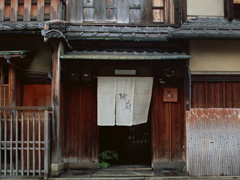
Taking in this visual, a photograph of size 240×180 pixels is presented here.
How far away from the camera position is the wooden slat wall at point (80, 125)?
8898mm

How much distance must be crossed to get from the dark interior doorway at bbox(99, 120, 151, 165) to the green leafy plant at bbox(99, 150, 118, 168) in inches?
26.2

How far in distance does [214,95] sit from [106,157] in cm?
476

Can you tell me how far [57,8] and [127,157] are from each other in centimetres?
698

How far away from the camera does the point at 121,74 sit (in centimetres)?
888

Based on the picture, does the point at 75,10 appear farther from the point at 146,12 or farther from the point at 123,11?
the point at 146,12

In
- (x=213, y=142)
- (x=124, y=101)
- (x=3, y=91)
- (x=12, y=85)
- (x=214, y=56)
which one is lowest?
(x=213, y=142)

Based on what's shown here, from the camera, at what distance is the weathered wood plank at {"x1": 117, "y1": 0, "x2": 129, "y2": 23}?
9344 mm

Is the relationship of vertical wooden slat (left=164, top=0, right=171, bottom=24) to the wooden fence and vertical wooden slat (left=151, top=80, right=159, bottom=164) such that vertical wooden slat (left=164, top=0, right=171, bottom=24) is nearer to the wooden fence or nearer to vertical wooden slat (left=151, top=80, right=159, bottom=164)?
vertical wooden slat (left=151, top=80, right=159, bottom=164)

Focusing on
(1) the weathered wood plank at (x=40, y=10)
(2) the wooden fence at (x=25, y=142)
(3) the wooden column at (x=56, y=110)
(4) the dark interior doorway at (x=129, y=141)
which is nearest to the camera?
(2) the wooden fence at (x=25, y=142)

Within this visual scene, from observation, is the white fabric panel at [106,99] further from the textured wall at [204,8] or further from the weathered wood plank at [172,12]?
the textured wall at [204,8]

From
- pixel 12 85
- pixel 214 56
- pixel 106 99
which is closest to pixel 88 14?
pixel 106 99

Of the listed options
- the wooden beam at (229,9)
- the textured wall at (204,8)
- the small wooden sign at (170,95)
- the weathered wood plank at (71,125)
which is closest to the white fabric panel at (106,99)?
the weathered wood plank at (71,125)

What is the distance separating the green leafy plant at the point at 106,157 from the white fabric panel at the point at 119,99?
164cm

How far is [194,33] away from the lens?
26.1 ft
